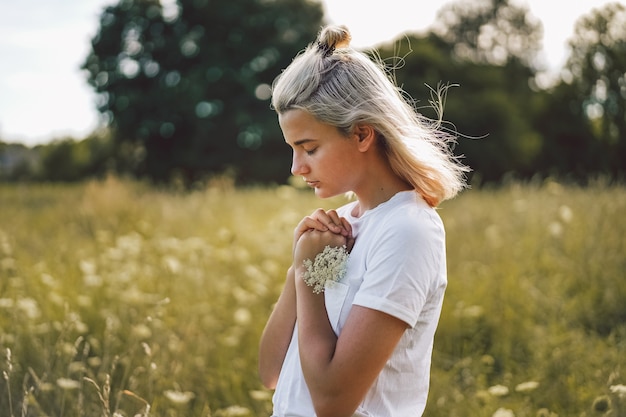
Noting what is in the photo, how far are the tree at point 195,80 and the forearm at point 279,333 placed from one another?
83.2ft

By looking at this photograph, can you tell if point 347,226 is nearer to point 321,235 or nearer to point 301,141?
point 321,235

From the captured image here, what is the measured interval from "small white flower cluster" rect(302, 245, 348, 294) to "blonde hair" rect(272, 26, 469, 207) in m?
0.28

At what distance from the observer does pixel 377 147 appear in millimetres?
1678

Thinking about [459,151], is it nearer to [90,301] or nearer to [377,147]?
[90,301]

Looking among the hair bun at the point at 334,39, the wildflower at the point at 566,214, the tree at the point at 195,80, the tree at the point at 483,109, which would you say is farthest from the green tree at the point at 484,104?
the hair bun at the point at 334,39

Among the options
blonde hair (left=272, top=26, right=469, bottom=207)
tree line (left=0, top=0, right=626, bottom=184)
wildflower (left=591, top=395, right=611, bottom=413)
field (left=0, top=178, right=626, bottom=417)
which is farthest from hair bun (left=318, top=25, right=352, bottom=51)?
tree line (left=0, top=0, right=626, bottom=184)

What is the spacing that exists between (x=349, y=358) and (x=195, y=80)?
26.6 m

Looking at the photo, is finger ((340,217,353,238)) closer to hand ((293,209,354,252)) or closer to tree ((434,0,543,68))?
hand ((293,209,354,252))

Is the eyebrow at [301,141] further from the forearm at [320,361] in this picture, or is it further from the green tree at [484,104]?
the green tree at [484,104]

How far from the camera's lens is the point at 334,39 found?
1722mm

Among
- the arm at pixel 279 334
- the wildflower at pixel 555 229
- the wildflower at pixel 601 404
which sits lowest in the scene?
the wildflower at pixel 555 229

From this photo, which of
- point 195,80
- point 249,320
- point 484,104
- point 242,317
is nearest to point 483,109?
point 484,104

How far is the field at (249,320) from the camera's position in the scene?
2.95m

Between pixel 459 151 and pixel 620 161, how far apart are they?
10278 millimetres
